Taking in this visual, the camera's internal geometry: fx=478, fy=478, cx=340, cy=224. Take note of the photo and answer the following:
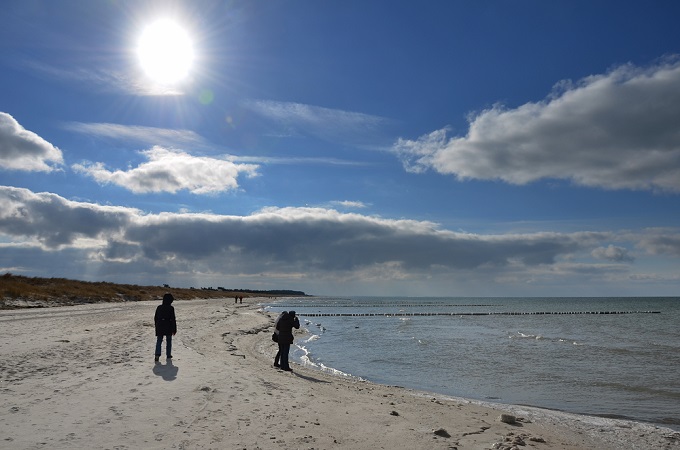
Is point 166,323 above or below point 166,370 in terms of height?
Result: above

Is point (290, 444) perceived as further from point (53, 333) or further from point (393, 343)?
point (393, 343)

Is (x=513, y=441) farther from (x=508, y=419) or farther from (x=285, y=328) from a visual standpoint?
(x=285, y=328)

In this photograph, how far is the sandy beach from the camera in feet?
26.8

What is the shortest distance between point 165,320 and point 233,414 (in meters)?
7.78

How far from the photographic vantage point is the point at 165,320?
16.5 metres

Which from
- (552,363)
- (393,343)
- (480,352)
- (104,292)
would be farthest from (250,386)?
(104,292)

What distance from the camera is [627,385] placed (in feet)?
61.2

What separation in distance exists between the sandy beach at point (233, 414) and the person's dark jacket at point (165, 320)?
1.00 meters

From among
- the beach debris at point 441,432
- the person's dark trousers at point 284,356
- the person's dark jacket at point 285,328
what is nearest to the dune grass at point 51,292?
the person's dark jacket at point 285,328

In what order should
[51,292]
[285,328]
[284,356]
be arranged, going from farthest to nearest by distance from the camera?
[51,292] < [285,328] < [284,356]

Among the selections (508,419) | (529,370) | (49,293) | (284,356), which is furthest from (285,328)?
(49,293)

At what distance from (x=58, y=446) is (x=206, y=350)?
13.4 metres

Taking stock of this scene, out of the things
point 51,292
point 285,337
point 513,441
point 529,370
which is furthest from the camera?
point 51,292

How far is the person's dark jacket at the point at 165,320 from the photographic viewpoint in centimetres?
1622
